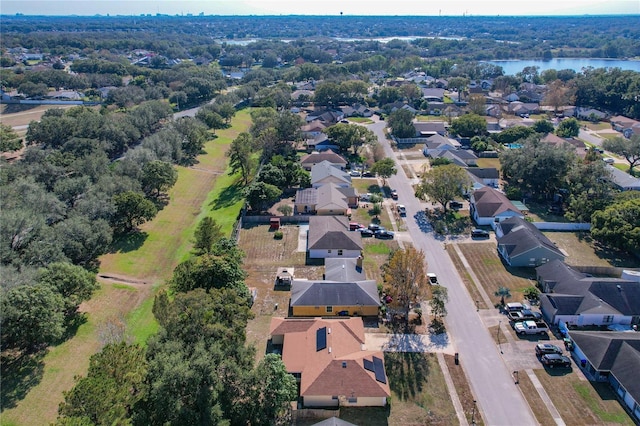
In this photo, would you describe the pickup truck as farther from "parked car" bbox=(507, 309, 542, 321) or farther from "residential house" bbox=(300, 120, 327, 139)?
"residential house" bbox=(300, 120, 327, 139)

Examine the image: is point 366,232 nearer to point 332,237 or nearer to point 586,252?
point 332,237

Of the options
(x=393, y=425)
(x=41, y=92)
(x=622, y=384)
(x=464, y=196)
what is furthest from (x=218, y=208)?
(x=41, y=92)

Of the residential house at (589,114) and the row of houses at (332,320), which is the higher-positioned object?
the row of houses at (332,320)

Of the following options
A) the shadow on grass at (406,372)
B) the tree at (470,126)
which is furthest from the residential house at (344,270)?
the tree at (470,126)

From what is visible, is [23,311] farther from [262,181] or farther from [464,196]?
[464,196]

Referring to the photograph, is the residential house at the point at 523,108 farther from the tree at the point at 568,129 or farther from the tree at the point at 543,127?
the tree at the point at 543,127

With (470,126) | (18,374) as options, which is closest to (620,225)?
(470,126)
